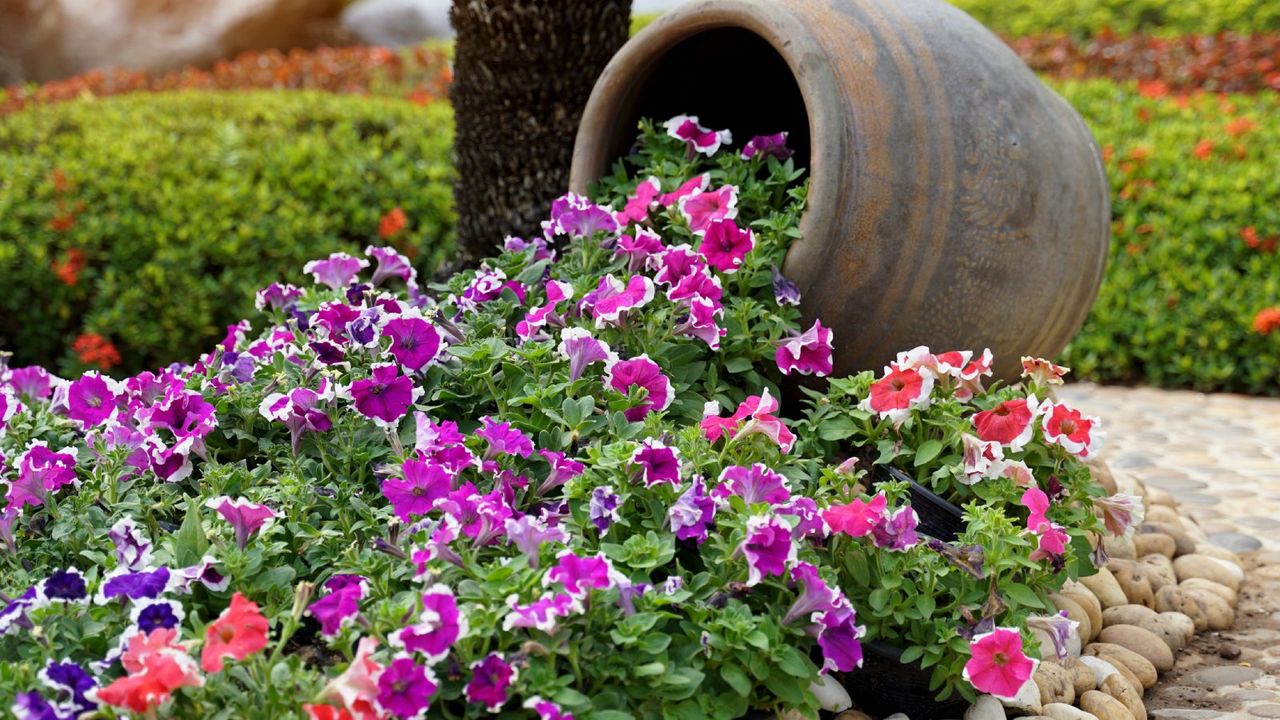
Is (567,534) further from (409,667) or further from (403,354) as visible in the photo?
(403,354)

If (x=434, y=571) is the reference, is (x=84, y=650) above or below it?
below

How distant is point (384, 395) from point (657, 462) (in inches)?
21.8

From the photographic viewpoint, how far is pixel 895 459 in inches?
91.0

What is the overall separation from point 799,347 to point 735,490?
1.90ft

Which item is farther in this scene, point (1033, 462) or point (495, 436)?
point (1033, 462)

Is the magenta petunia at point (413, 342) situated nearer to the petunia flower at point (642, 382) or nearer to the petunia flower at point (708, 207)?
the petunia flower at point (642, 382)

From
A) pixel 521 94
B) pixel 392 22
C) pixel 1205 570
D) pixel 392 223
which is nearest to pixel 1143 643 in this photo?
pixel 1205 570

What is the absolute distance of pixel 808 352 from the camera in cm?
248

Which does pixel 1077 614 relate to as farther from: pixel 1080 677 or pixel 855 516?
pixel 855 516

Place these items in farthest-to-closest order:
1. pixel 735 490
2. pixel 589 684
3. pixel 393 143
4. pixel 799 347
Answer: pixel 393 143 < pixel 799 347 < pixel 735 490 < pixel 589 684

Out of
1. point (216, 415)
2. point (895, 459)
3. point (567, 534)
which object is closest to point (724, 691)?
point (567, 534)

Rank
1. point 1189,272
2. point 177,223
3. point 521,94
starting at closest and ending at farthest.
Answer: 1. point 521,94
2. point 177,223
3. point 1189,272

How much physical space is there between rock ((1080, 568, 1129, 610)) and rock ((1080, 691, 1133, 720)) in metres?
0.49

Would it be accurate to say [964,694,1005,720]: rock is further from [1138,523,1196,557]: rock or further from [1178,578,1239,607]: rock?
[1138,523,1196,557]: rock
